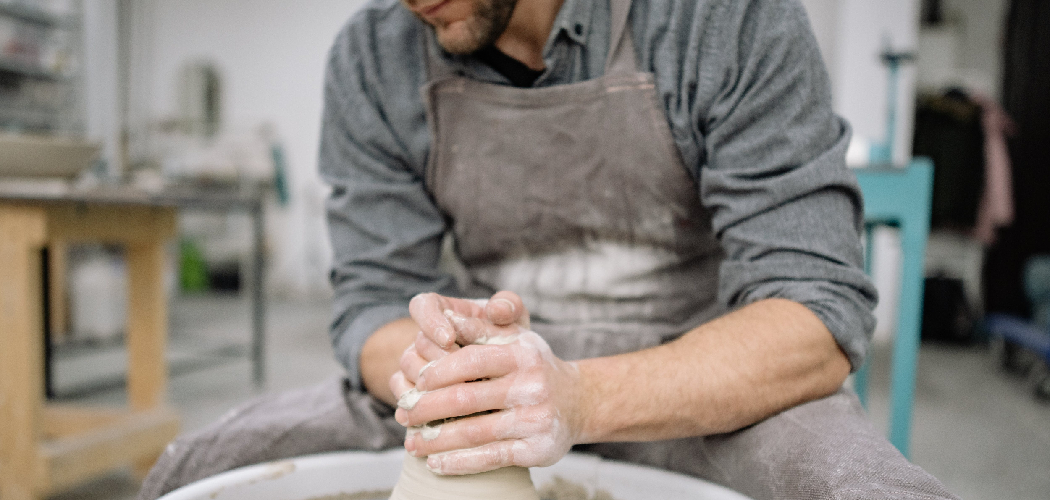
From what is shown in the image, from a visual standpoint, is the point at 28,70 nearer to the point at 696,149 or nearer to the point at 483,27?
the point at 483,27

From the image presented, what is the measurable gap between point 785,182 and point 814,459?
0.87 feet

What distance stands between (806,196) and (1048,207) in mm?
3788

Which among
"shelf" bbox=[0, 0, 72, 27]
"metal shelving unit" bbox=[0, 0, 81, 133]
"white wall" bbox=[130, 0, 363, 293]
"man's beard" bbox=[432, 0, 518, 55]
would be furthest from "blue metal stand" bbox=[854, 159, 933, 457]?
"shelf" bbox=[0, 0, 72, 27]

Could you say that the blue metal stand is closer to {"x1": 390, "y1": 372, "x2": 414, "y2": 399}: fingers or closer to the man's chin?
the man's chin

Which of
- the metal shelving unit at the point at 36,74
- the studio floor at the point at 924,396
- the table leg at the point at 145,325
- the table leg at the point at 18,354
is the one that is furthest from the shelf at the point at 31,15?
the table leg at the point at 18,354

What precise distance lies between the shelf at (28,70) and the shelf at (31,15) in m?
0.25

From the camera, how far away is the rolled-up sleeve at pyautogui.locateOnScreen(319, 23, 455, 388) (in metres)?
0.84

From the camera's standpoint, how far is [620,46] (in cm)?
75

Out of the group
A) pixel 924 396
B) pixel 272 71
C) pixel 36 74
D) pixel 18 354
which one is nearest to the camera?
pixel 18 354

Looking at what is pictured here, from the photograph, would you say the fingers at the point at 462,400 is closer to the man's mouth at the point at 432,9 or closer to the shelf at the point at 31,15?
the man's mouth at the point at 432,9

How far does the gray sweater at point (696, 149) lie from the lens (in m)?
0.64

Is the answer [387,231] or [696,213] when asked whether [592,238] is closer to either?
[696,213]

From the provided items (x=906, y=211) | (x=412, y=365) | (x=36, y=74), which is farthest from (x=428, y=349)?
(x=36, y=74)

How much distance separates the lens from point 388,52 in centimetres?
84
